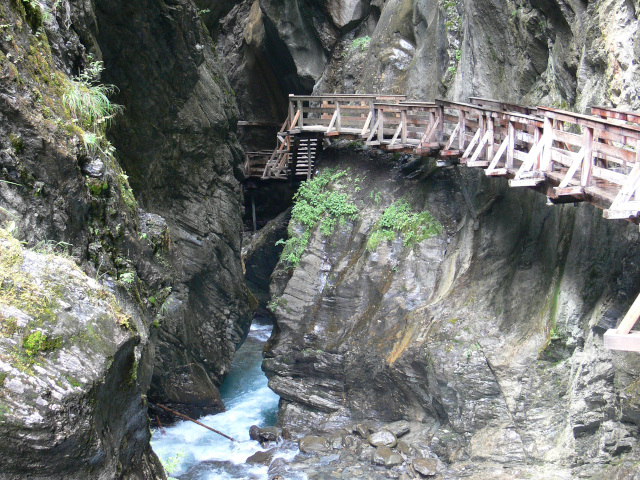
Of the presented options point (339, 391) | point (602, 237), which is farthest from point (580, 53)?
point (339, 391)

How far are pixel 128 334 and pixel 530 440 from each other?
8.44 metres

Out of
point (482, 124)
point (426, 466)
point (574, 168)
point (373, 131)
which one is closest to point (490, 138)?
point (482, 124)

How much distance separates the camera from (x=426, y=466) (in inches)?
439

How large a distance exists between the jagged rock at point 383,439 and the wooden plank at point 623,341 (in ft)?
26.4

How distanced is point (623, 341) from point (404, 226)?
9.42 metres

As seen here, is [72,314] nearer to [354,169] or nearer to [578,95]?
[578,95]

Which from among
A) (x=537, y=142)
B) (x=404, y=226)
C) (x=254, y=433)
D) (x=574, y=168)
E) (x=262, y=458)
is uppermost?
(x=537, y=142)

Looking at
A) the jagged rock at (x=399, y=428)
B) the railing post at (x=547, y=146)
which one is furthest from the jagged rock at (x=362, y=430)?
the railing post at (x=547, y=146)

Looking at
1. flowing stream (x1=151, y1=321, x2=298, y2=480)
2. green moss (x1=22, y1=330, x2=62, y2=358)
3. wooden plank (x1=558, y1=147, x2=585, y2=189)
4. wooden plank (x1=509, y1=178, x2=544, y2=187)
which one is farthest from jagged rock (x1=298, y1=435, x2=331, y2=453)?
green moss (x1=22, y1=330, x2=62, y2=358)

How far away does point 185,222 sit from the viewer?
15.9 meters

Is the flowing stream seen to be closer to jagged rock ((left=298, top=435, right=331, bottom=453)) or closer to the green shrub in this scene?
jagged rock ((left=298, top=435, right=331, bottom=453))

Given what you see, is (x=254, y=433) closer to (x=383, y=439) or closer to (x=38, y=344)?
(x=383, y=439)

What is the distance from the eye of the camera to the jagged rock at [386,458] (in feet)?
37.9

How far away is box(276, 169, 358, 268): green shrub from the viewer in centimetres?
1511
